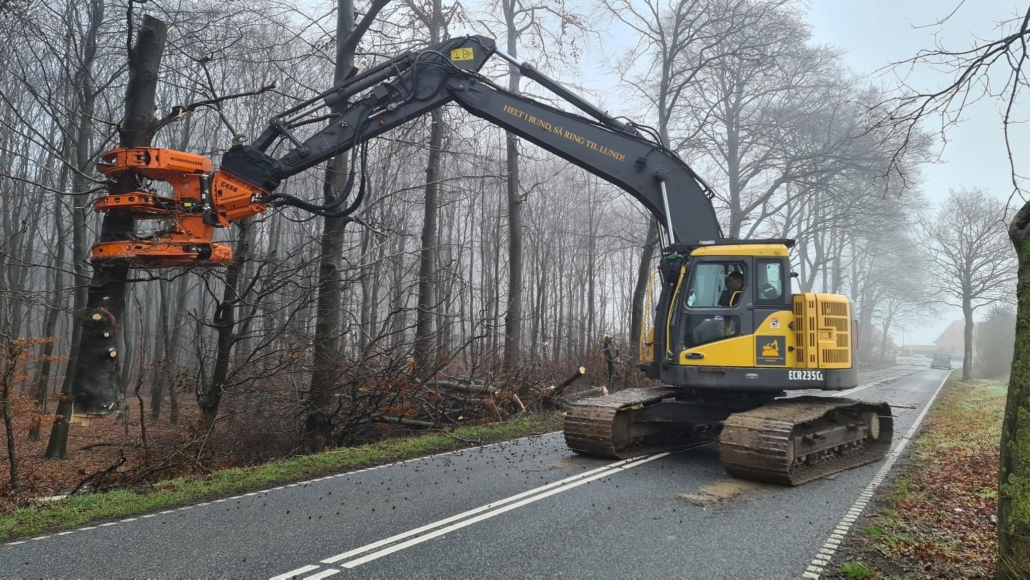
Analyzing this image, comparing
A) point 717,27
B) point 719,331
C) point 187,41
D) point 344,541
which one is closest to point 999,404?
point 717,27

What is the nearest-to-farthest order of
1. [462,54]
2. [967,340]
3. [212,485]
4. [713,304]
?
[212,485] → [713,304] → [462,54] → [967,340]

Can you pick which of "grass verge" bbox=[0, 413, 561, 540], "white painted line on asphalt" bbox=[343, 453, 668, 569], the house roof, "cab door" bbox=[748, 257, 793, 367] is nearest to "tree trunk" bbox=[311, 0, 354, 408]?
"grass verge" bbox=[0, 413, 561, 540]

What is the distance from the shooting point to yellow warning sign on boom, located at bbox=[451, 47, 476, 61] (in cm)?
830

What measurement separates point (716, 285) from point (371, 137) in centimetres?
476

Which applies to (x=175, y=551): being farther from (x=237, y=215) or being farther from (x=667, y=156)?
(x=667, y=156)

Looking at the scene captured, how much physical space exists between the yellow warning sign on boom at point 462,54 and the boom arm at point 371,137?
0.05ft

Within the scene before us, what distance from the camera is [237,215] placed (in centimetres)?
718

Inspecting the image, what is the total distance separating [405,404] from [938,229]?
113ft

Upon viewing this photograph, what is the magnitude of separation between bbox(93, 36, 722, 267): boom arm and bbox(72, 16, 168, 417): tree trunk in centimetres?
29

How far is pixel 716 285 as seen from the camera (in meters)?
8.15

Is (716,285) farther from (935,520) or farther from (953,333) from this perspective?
(953,333)

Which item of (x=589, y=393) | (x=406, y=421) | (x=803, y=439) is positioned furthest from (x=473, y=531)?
(x=589, y=393)

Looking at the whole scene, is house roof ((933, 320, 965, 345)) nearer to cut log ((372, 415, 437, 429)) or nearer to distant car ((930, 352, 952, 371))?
distant car ((930, 352, 952, 371))

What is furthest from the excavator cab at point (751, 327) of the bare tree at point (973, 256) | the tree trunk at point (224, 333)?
the bare tree at point (973, 256)
